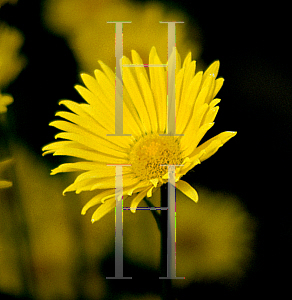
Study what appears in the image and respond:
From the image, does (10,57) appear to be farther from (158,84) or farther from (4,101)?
(158,84)

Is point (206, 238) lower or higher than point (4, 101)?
lower

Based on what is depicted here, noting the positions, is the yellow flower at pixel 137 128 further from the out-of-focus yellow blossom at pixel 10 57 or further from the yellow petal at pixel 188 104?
the out-of-focus yellow blossom at pixel 10 57

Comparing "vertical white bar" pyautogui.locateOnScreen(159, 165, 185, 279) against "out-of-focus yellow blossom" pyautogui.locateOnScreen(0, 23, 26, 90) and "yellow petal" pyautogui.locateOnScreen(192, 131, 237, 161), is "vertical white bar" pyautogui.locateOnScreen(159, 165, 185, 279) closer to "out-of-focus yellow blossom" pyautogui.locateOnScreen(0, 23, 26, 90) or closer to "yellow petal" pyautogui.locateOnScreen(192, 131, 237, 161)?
"yellow petal" pyautogui.locateOnScreen(192, 131, 237, 161)

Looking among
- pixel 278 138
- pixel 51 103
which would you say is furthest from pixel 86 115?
pixel 278 138

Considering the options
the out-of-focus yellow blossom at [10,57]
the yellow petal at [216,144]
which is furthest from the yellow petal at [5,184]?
the yellow petal at [216,144]

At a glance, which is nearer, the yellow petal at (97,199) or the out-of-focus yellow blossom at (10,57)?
the yellow petal at (97,199)

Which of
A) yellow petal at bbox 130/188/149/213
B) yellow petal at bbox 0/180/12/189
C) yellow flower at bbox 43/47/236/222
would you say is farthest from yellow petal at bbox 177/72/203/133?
yellow petal at bbox 0/180/12/189

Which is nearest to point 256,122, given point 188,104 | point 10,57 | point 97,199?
point 188,104
